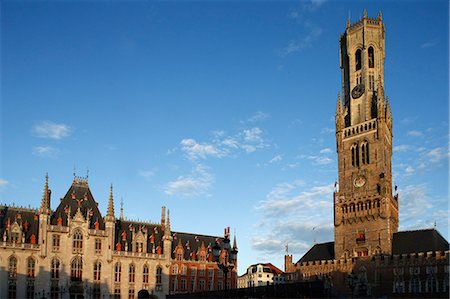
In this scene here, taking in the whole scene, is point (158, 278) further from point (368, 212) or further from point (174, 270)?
point (368, 212)

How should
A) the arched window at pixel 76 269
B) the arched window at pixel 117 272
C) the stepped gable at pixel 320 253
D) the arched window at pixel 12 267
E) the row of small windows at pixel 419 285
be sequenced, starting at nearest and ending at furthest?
the row of small windows at pixel 419 285
the arched window at pixel 12 267
the arched window at pixel 76 269
the arched window at pixel 117 272
the stepped gable at pixel 320 253

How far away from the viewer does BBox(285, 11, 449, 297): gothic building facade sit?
72.7 m

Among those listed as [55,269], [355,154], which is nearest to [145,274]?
[55,269]

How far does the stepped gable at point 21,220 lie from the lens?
246 feet

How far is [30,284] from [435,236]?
5947 centimetres

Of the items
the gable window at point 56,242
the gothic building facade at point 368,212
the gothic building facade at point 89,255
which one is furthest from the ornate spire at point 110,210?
the gothic building facade at point 368,212

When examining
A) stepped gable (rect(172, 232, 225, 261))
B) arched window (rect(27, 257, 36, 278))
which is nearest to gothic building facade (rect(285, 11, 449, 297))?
stepped gable (rect(172, 232, 225, 261))

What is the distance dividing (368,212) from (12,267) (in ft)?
180

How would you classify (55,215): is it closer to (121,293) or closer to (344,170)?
(121,293)

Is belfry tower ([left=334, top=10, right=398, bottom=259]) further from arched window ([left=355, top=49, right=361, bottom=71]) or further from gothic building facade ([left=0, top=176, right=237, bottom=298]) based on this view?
gothic building facade ([left=0, top=176, right=237, bottom=298])

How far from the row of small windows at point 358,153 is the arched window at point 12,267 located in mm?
56032

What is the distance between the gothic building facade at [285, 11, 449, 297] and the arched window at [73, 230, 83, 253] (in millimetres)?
35596

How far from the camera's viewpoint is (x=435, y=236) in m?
74.7

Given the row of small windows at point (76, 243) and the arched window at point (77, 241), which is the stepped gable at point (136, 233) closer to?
the row of small windows at point (76, 243)
